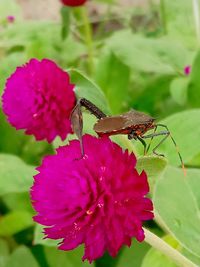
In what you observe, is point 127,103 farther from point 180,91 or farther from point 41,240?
point 41,240

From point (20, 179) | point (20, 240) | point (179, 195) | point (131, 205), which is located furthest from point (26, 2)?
point (131, 205)

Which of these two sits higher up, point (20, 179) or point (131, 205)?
point (131, 205)

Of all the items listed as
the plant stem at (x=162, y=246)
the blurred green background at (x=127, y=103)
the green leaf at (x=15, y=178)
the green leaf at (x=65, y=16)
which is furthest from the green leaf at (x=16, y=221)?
the green leaf at (x=65, y=16)

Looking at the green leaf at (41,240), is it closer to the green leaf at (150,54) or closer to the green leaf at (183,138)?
the green leaf at (183,138)

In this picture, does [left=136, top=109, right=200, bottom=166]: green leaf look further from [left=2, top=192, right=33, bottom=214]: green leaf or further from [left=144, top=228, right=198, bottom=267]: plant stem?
[left=2, top=192, right=33, bottom=214]: green leaf

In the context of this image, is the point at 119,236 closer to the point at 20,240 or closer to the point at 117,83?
the point at 20,240

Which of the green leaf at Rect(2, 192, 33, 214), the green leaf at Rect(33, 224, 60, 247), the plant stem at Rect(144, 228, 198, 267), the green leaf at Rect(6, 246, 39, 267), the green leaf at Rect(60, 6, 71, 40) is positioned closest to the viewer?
the plant stem at Rect(144, 228, 198, 267)

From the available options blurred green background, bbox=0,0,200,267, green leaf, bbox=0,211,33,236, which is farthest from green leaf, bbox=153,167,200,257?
green leaf, bbox=0,211,33,236
